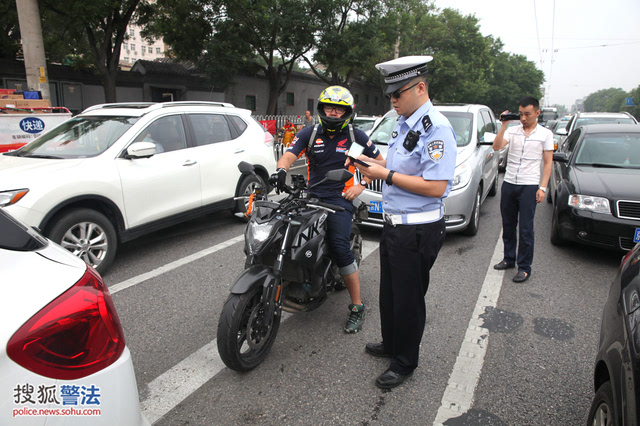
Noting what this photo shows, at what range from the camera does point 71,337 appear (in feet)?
4.16

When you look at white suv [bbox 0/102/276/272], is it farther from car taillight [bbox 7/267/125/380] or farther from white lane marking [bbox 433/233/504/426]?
white lane marking [bbox 433/233/504/426]

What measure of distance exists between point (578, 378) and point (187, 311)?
9.80ft

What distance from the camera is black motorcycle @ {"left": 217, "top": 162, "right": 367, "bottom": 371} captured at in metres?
2.59

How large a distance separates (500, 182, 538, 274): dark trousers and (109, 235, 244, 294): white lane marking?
130 inches

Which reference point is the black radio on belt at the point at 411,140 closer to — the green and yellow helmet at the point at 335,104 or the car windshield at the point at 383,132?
the green and yellow helmet at the point at 335,104

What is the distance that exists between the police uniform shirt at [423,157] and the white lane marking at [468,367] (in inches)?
44.3

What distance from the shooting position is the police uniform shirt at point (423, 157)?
2.29 metres

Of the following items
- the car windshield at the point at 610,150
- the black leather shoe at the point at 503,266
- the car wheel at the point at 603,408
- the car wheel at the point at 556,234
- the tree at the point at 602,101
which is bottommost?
the black leather shoe at the point at 503,266

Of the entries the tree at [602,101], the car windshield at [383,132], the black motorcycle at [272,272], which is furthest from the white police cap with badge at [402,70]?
the tree at [602,101]

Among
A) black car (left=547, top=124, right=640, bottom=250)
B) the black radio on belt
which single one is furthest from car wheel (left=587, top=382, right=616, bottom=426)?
black car (left=547, top=124, right=640, bottom=250)

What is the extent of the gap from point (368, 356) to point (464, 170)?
3.44 m

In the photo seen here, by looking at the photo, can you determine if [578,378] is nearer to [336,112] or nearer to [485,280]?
[485,280]

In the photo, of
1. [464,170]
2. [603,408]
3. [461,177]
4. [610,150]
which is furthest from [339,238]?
[610,150]

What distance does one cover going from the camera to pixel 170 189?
5031 millimetres
